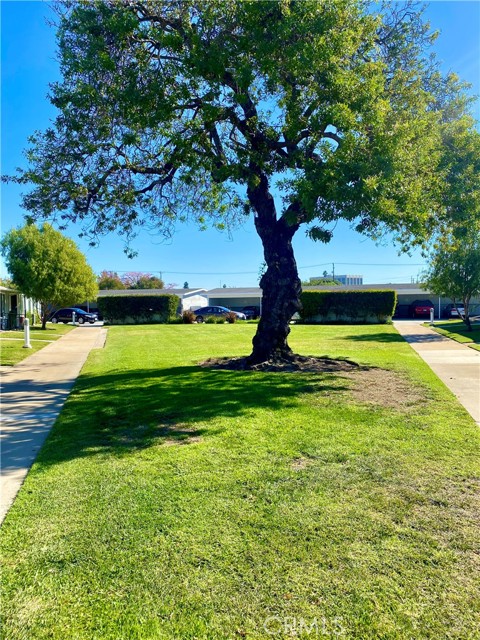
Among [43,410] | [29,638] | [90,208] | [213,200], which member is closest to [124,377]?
[43,410]

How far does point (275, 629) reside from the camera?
93.8 inches

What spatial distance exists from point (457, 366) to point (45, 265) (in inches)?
945

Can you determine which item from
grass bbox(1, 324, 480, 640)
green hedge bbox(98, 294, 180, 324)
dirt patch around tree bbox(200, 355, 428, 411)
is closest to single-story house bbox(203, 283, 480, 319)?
→ green hedge bbox(98, 294, 180, 324)

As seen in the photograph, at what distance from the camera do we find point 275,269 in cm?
1077

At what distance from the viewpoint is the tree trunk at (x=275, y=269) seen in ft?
35.2

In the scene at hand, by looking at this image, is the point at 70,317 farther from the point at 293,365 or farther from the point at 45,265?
the point at 293,365

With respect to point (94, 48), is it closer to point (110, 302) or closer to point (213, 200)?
point (213, 200)

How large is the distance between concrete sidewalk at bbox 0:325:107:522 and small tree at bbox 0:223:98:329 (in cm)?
1397

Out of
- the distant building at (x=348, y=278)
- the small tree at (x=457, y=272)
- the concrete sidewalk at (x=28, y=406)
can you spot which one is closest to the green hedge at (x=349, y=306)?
the small tree at (x=457, y=272)

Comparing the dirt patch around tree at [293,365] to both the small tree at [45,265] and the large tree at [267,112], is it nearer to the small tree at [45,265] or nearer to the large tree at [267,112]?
the large tree at [267,112]

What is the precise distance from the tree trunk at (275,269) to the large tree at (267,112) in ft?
0.10

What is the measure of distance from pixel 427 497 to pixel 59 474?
3.27 metres

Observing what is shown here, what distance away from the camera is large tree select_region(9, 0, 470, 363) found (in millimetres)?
7613

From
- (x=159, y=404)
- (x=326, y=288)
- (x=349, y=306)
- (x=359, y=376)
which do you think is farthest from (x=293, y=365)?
(x=326, y=288)
